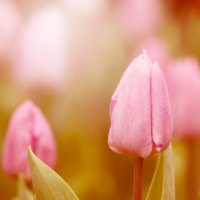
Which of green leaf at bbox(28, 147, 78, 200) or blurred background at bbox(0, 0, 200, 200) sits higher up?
blurred background at bbox(0, 0, 200, 200)

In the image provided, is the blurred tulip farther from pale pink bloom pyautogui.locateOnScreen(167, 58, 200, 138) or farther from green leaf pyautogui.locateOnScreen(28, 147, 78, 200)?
green leaf pyautogui.locateOnScreen(28, 147, 78, 200)

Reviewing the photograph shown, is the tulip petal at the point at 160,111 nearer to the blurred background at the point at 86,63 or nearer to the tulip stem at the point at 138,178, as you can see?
the tulip stem at the point at 138,178

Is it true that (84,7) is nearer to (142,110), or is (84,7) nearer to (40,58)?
(40,58)

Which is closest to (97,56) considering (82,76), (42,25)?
(82,76)

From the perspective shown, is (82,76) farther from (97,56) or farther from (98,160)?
(98,160)

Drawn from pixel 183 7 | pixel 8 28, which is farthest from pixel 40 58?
pixel 183 7

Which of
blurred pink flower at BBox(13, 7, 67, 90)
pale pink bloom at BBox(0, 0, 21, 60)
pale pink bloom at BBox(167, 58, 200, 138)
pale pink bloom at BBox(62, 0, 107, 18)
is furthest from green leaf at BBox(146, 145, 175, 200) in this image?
pale pink bloom at BBox(62, 0, 107, 18)
